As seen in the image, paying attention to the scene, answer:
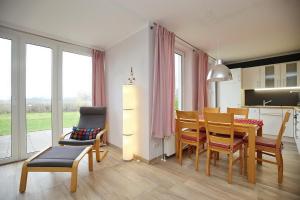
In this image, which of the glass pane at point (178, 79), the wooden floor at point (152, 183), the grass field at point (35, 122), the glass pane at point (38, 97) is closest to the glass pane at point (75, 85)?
the grass field at point (35, 122)

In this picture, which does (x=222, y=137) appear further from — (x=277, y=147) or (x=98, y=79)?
(x=98, y=79)

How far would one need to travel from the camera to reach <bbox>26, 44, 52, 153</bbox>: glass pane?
2.90 meters

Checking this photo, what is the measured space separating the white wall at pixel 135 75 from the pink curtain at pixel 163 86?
0.44ft

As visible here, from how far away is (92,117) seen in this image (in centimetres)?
320

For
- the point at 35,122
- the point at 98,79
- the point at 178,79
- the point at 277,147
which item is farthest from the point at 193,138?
the point at 35,122

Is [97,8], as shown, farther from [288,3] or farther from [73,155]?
[288,3]

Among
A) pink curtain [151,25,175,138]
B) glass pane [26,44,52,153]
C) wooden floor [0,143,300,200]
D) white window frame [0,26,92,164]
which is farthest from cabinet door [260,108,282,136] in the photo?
white window frame [0,26,92,164]

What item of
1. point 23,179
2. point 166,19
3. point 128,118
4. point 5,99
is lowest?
point 23,179

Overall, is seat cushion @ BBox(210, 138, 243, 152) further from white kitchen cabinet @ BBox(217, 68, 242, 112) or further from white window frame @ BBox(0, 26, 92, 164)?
white window frame @ BBox(0, 26, 92, 164)

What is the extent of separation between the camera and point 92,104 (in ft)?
11.9

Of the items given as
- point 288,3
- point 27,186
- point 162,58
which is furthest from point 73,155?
point 288,3

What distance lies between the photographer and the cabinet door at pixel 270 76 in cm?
419

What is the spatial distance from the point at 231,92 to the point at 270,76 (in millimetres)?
1102

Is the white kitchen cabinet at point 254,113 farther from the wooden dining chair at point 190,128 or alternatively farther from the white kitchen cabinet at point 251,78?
the wooden dining chair at point 190,128
